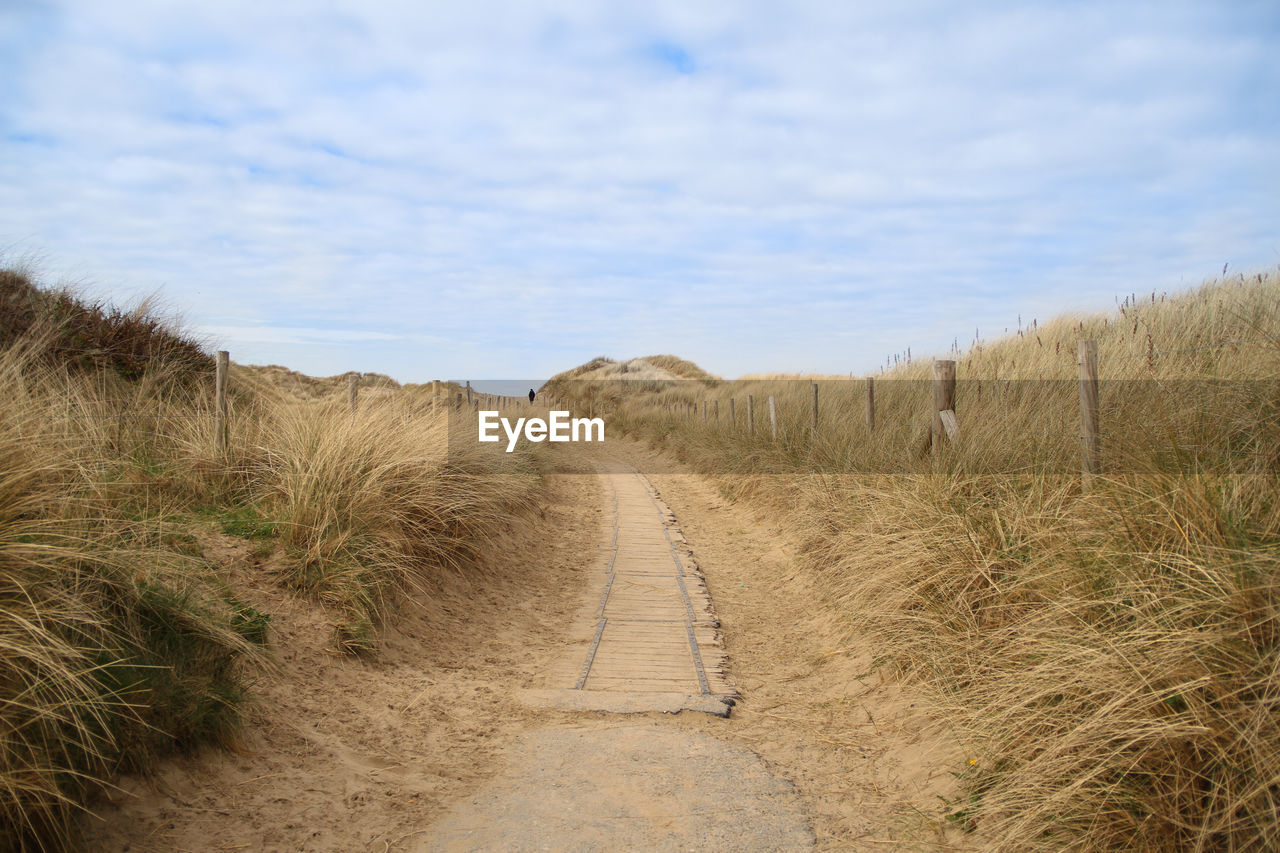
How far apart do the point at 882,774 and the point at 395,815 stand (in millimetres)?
2597

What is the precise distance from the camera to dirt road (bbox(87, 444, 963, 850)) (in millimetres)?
3477

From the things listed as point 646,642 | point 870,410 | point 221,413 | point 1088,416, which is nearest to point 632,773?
point 646,642

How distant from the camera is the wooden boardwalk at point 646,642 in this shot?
537 cm

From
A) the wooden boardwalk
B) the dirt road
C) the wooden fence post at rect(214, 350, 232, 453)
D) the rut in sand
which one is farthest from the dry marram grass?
the wooden fence post at rect(214, 350, 232, 453)

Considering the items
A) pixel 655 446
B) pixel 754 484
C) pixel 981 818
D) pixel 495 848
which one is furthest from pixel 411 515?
pixel 655 446

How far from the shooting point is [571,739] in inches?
183

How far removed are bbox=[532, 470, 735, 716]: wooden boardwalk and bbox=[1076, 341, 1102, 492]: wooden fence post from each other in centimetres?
292

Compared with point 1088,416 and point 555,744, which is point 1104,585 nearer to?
point 1088,416

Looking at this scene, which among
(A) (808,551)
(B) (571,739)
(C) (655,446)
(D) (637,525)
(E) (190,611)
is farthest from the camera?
(C) (655,446)

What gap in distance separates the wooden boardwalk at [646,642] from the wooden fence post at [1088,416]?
2.92m

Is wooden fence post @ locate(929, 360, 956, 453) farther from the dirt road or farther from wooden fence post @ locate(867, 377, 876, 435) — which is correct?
the dirt road

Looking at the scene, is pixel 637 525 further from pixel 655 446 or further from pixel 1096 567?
pixel 655 446

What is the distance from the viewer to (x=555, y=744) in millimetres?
4578

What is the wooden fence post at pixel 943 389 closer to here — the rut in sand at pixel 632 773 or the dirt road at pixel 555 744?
the dirt road at pixel 555 744
